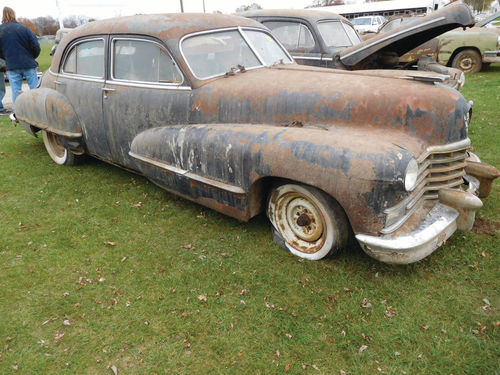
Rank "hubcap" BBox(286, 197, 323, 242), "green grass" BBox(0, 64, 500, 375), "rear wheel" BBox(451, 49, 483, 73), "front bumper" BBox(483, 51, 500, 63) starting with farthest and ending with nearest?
"rear wheel" BBox(451, 49, 483, 73), "front bumper" BBox(483, 51, 500, 63), "hubcap" BBox(286, 197, 323, 242), "green grass" BBox(0, 64, 500, 375)

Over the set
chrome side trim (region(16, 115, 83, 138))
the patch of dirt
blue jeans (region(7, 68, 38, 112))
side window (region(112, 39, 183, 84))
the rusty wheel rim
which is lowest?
the patch of dirt

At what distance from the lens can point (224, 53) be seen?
3.87 m

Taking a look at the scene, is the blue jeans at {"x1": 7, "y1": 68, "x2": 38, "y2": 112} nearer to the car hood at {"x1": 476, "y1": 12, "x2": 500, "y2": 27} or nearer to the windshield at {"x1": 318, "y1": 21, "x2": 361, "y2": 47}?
the windshield at {"x1": 318, "y1": 21, "x2": 361, "y2": 47}

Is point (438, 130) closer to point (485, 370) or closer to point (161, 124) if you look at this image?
point (485, 370)

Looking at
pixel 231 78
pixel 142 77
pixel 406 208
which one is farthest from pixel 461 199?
pixel 142 77

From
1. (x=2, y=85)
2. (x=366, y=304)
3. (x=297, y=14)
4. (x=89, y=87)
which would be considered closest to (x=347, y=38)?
(x=297, y=14)

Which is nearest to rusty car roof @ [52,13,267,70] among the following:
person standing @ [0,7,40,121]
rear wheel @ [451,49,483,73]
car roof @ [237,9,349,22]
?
car roof @ [237,9,349,22]

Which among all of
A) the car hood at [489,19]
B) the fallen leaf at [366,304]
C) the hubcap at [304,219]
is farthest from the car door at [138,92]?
the car hood at [489,19]

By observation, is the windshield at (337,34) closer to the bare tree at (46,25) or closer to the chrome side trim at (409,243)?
the chrome side trim at (409,243)

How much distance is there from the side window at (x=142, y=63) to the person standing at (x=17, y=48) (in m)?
3.96

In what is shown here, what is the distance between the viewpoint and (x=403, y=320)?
2.51 meters

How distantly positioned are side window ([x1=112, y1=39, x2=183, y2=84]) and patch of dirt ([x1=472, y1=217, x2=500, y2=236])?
3.04 metres

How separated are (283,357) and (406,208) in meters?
1.30

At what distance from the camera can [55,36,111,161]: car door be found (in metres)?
4.31
